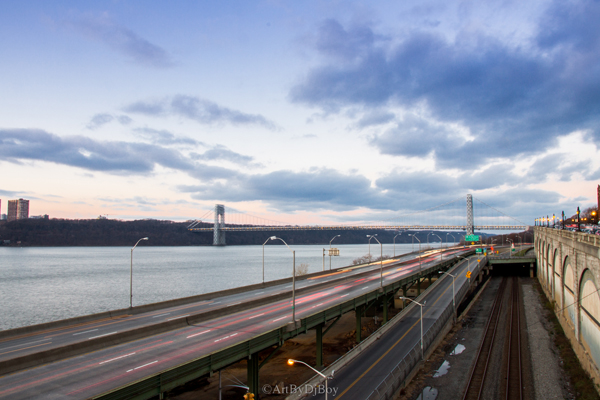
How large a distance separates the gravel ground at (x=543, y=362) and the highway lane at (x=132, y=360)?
19.9 meters

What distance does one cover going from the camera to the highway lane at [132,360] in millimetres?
17578

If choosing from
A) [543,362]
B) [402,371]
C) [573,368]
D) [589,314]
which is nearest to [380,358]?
[402,371]

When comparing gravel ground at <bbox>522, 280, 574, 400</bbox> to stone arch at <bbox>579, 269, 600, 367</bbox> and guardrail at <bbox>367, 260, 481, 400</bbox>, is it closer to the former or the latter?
stone arch at <bbox>579, 269, 600, 367</bbox>

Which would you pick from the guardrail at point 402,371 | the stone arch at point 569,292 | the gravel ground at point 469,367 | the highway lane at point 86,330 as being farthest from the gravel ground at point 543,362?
the highway lane at point 86,330

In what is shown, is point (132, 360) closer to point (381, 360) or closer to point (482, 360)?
point (381, 360)

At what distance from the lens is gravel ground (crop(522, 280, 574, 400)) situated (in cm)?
2942

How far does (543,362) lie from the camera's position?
36.0 m

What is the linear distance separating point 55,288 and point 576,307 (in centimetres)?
10038

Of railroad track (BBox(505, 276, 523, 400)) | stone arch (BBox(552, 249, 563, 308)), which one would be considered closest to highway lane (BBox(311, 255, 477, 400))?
railroad track (BBox(505, 276, 523, 400))

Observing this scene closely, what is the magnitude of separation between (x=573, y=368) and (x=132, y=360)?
3661cm

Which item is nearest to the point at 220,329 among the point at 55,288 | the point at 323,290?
the point at 323,290

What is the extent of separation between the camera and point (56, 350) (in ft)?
69.8

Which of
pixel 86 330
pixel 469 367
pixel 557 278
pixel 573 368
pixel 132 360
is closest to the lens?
pixel 132 360

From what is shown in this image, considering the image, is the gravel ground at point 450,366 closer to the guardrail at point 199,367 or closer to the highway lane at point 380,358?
the highway lane at point 380,358
